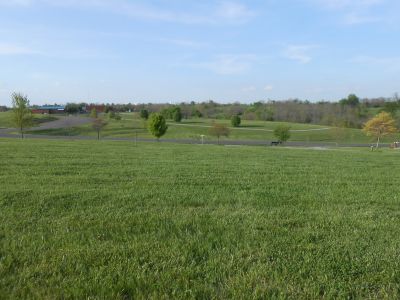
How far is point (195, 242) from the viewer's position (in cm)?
462

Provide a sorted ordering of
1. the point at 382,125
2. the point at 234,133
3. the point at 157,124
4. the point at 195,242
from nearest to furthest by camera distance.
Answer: the point at 195,242 → the point at 157,124 → the point at 382,125 → the point at 234,133

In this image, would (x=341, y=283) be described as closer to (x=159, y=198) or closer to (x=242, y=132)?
(x=159, y=198)

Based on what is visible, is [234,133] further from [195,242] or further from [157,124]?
[195,242]

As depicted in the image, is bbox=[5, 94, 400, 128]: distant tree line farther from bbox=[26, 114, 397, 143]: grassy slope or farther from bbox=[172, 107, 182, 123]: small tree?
bbox=[26, 114, 397, 143]: grassy slope

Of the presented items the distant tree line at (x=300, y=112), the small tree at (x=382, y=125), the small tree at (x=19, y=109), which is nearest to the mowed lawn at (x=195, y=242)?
the small tree at (x=19, y=109)

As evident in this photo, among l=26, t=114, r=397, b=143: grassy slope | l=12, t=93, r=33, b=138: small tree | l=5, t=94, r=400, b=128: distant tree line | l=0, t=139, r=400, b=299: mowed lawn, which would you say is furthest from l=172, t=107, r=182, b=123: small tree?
l=0, t=139, r=400, b=299: mowed lawn

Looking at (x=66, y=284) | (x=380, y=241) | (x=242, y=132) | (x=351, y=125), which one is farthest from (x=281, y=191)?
(x=351, y=125)

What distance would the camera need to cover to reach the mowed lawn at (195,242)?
140 inches

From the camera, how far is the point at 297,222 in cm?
555

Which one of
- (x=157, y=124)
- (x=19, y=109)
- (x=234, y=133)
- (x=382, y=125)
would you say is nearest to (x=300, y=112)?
(x=234, y=133)

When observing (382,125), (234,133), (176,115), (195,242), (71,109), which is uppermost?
(71,109)

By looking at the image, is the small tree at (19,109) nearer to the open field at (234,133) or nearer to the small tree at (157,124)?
the small tree at (157,124)

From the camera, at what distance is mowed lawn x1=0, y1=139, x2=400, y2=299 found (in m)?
3.56

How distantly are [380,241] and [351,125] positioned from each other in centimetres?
11252
